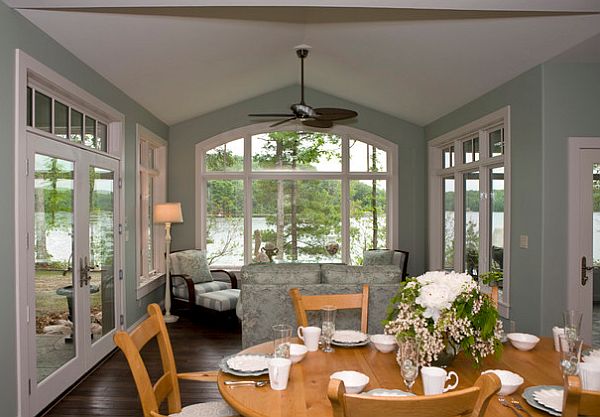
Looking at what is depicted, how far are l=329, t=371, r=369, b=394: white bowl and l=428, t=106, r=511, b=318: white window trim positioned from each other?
11.4 feet

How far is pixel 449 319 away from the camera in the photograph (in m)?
1.96

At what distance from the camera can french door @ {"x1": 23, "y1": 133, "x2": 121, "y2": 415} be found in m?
3.58

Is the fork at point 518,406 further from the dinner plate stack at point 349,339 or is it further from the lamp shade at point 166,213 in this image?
A: the lamp shade at point 166,213

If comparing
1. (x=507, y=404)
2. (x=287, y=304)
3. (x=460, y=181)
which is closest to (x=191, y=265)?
(x=287, y=304)

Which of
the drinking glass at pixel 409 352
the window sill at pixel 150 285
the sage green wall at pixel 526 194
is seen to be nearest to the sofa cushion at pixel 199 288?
the window sill at pixel 150 285

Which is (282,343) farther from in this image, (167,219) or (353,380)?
(167,219)

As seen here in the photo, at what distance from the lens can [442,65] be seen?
5.23m

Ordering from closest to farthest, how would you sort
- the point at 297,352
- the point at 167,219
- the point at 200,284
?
1. the point at 297,352
2. the point at 167,219
3. the point at 200,284

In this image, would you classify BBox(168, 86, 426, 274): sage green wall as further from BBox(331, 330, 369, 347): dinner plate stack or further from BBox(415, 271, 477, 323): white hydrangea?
BBox(415, 271, 477, 323): white hydrangea

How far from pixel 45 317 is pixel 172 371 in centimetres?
193

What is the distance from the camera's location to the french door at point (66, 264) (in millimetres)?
3576

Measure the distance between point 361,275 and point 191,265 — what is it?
135 inches

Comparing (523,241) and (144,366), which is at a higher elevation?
(523,241)

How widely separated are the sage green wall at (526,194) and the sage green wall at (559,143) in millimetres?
54
